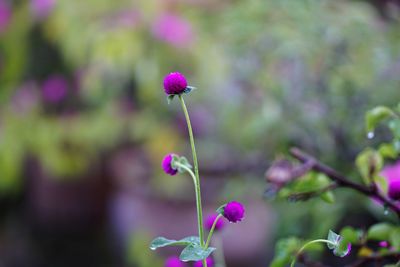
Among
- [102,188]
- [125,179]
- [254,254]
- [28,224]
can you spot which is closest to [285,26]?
[254,254]

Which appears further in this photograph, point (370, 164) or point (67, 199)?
point (67, 199)

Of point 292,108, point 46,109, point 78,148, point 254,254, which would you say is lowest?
point 254,254

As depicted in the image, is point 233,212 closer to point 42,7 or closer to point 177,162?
point 177,162

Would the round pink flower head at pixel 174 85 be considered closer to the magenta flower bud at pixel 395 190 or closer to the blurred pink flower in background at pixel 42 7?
the magenta flower bud at pixel 395 190

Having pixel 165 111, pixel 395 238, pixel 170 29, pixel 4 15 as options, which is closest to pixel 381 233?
pixel 395 238

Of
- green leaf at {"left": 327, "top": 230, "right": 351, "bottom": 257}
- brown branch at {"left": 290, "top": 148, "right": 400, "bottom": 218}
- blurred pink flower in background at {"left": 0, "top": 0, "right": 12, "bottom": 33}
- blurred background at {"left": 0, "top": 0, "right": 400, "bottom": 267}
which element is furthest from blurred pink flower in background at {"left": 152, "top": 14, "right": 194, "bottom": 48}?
green leaf at {"left": 327, "top": 230, "right": 351, "bottom": 257}

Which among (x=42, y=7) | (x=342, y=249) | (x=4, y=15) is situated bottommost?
(x=342, y=249)

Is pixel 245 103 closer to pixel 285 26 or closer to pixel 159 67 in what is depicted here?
pixel 285 26

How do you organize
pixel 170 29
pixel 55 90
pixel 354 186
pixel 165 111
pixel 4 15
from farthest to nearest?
1. pixel 4 15
2. pixel 55 90
3. pixel 165 111
4. pixel 170 29
5. pixel 354 186
